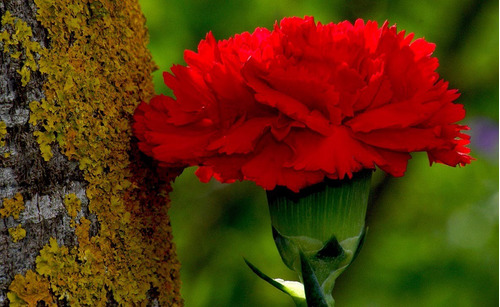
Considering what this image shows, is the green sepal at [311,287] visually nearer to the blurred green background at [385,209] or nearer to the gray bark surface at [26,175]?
the gray bark surface at [26,175]

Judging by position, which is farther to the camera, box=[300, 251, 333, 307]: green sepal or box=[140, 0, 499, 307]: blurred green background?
box=[140, 0, 499, 307]: blurred green background

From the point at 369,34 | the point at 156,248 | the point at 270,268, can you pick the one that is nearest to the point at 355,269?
the point at 270,268

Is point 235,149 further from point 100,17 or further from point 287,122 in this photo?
point 100,17

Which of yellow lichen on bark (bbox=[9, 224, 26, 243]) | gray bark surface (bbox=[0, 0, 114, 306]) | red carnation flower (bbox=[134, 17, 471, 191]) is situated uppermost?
red carnation flower (bbox=[134, 17, 471, 191])

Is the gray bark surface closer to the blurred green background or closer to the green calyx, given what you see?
the green calyx

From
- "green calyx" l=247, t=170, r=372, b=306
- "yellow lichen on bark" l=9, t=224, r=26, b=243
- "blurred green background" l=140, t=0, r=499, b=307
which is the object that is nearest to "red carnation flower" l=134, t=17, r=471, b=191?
"green calyx" l=247, t=170, r=372, b=306
